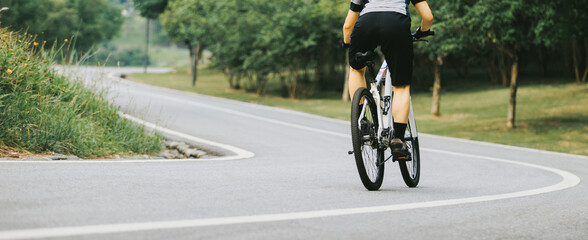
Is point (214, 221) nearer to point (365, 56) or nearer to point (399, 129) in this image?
point (365, 56)

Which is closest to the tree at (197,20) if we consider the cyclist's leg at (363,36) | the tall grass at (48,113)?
the tall grass at (48,113)

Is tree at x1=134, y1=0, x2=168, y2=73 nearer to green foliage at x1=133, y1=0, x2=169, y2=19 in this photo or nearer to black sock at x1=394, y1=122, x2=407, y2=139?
green foliage at x1=133, y1=0, x2=169, y2=19

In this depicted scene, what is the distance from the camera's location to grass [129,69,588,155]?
19266 mm

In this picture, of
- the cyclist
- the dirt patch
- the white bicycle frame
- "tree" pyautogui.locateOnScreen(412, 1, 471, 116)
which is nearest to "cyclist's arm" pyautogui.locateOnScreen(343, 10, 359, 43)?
the cyclist

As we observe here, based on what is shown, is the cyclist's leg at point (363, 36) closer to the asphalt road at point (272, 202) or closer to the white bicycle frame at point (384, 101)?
the white bicycle frame at point (384, 101)

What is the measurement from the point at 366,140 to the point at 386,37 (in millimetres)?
900

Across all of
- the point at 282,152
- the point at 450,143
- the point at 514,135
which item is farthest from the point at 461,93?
the point at 282,152

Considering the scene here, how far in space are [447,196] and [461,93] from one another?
33275 millimetres

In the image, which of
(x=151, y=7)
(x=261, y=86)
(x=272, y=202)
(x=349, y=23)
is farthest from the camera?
(x=151, y=7)

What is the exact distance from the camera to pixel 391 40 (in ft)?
19.2

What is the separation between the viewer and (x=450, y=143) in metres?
15.1

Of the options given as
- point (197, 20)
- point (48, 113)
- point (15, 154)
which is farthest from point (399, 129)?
point (197, 20)

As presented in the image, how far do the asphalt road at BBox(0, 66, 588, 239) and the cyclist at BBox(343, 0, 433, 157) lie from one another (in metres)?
0.70

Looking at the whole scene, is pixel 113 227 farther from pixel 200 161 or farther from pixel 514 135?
pixel 514 135
